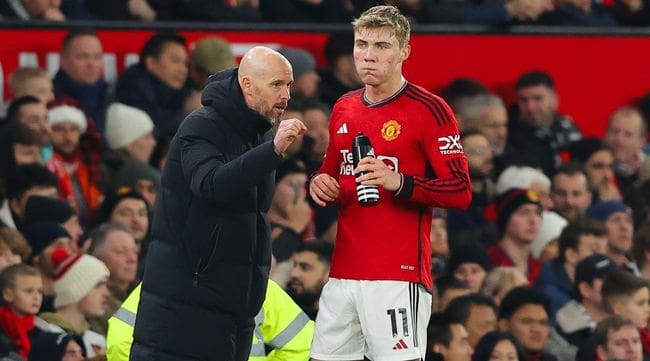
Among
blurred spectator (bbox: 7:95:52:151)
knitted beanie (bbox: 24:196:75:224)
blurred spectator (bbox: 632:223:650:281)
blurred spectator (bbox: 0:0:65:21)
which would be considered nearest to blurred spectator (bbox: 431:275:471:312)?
blurred spectator (bbox: 632:223:650:281)

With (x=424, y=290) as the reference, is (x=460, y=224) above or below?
above

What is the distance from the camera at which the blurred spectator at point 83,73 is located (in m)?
13.0

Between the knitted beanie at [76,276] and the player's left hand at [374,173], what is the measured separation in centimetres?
322

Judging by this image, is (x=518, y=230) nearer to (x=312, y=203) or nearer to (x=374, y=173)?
(x=312, y=203)

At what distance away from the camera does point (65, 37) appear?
13.1 meters

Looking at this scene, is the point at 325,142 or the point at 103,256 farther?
the point at 325,142

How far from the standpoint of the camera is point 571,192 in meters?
14.6

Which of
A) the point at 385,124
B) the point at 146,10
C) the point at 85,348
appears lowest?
the point at 85,348

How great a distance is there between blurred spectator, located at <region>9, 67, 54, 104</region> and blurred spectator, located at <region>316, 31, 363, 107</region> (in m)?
2.31

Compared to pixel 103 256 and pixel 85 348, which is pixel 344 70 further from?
pixel 85 348

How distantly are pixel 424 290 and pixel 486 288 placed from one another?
4365 millimetres

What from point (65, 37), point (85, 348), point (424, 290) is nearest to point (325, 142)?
point (65, 37)

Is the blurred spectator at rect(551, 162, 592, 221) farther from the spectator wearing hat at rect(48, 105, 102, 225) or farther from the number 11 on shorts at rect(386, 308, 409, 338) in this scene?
the number 11 on shorts at rect(386, 308, 409, 338)

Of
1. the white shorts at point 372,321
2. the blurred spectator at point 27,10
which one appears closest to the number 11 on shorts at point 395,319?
the white shorts at point 372,321
